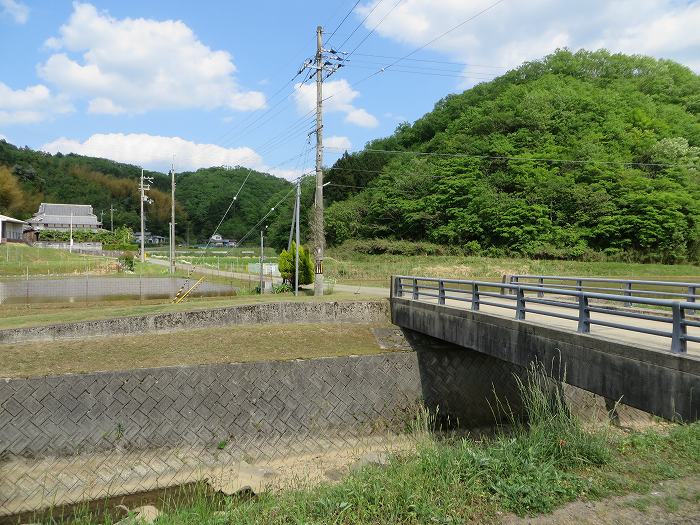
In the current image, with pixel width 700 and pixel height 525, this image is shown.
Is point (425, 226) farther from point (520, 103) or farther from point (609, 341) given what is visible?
point (609, 341)

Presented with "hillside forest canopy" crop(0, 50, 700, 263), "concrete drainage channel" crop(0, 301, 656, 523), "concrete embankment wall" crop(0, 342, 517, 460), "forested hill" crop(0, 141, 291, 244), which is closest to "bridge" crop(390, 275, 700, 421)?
"concrete drainage channel" crop(0, 301, 656, 523)

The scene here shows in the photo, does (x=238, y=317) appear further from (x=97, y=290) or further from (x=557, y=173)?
(x=557, y=173)

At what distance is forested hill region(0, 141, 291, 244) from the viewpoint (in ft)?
413

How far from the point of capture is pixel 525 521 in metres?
3.95

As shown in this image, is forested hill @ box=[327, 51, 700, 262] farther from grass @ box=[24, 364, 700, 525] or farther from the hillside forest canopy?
grass @ box=[24, 364, 700, 525]

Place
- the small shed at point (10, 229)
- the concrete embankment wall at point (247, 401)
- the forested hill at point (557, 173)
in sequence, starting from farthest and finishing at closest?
the small shed at point (10, 229), the forested hill at point (557, 173), the concrete embankment wall at point (247, 401)

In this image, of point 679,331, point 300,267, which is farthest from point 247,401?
point 300,267

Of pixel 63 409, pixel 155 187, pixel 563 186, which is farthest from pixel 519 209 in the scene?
pixel 155 187

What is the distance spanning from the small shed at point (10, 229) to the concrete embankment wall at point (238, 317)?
63841 millimetres

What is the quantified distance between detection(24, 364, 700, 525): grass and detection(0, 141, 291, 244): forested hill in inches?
4496

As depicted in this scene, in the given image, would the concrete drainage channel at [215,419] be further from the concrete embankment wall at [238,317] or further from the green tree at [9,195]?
the green tree at [9,195]

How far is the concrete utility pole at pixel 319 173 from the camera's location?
67.8 ft

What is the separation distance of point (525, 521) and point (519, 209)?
49.7 m

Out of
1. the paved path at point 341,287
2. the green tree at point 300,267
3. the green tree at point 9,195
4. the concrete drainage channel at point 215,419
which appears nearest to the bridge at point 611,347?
the concrete drainage channel at point 215,419
